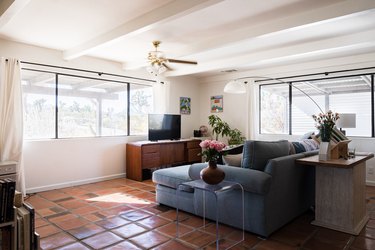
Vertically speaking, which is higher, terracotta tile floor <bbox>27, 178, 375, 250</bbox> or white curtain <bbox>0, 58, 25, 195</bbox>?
white curtain <bbox>0, 58, 25, 195</bbox>

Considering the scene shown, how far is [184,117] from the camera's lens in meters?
6.99

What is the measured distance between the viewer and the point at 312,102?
Answer: 218 inches

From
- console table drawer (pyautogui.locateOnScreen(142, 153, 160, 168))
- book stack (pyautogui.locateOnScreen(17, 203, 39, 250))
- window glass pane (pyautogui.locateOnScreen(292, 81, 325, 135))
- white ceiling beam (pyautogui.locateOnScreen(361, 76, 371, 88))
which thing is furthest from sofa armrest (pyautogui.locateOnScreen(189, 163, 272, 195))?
white ceiling beam (pyautogui.locateOnScreen(361, 76, 371, 88))

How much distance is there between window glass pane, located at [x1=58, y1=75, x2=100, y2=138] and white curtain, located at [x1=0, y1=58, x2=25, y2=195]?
2.40 feet

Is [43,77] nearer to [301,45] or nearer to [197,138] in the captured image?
[197,138]

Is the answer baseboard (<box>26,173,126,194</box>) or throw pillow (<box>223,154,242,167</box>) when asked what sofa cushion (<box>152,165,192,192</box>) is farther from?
baseboard (<box>26,173,126,194</box>)

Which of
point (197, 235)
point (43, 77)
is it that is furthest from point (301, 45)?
point (43, 77)

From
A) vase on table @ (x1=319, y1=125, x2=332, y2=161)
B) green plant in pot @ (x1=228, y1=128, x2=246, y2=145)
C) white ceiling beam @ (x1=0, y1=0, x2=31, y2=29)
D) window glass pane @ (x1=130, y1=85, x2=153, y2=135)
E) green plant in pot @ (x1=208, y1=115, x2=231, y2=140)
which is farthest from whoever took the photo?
green plant in pot @ (x1=208, y1=115, x2=231, y2=140)

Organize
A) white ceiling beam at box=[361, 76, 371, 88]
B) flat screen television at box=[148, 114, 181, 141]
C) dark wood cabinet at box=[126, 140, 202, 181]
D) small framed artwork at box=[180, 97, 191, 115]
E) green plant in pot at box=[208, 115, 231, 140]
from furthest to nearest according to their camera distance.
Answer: small framed artwork at box=[180, 97, 191, 115] → green plant in pot at box=[208, 115, 231, 140] → flat screen television at box=[148, 114, 181, 141] → dark wood cabinet at box=[126, 140, 202, 181] → white ceiling beam at box=[361, 76, 371, 88]

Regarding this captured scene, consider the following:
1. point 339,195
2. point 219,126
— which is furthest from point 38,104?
point 339,195

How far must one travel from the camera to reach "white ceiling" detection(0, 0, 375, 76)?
2.79 m

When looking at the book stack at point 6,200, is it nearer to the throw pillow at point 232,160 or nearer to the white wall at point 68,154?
the throw pillow at point 232,160

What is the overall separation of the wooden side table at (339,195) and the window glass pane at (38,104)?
4.06 m

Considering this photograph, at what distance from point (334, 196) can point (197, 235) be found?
1545 millimetres
